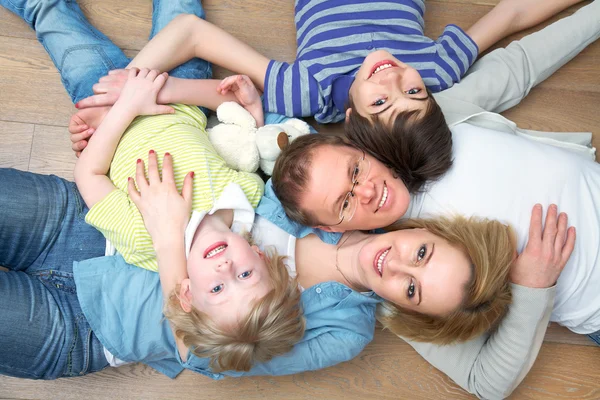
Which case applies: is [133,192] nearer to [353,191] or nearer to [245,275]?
[245,275]

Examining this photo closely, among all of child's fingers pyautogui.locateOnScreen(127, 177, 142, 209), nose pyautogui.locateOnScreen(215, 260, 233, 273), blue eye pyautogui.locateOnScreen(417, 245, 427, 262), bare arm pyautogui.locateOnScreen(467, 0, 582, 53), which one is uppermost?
bare arm pyautogui.locateOnScreen(467, 0, 582, 53)

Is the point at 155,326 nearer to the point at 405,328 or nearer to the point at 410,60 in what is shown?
the point at 405,328

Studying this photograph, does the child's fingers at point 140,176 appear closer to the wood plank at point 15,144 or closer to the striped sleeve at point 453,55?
the wood plank at point 15,144

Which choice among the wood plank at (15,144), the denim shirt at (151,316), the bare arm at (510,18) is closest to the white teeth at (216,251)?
the denim shirt at (151,316)

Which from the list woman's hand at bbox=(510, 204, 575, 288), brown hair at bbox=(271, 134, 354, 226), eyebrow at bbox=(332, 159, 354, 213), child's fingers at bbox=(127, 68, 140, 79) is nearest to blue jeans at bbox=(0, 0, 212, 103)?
child's fingers at bbox=(127, 68, 140, 79)

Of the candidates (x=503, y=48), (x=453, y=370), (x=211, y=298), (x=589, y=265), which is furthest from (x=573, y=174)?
A: (x=211, y=298)

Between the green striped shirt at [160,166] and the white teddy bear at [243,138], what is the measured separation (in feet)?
0.11

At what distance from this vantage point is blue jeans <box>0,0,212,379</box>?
3.45ft

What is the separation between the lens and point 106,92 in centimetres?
117

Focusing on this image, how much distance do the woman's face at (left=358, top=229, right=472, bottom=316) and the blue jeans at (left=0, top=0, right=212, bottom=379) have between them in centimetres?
65

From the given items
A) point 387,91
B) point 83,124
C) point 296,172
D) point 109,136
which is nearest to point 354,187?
point 296,172

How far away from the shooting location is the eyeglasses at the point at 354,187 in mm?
1001

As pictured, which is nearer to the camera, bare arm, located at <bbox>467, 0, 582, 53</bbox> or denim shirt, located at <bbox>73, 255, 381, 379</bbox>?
denim shirt, located at <bbox>73, 255, 381, 379</bbox>

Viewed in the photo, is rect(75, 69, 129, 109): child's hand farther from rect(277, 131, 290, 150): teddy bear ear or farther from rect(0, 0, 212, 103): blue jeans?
rect(277, 131, 290, 150): teddy bear ear
